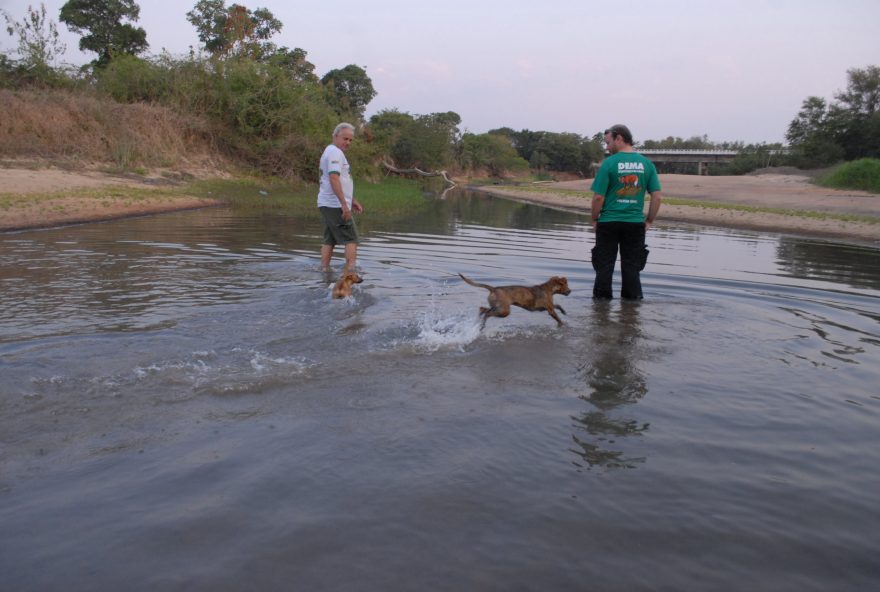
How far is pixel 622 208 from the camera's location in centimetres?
738

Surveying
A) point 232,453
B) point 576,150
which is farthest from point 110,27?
point 576,150

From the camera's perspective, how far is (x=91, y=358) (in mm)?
5012

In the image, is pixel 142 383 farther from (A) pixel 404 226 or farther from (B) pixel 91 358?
(A) pixel 404 226

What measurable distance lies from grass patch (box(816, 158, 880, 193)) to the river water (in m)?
26.7

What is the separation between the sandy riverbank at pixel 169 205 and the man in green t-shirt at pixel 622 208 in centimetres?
1153

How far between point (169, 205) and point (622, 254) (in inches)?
590

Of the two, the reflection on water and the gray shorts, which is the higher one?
the gray shorts

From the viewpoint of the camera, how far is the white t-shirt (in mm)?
8016

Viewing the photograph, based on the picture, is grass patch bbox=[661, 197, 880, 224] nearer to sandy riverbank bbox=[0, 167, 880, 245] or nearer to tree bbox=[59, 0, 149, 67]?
sandy riverbank bbox=[0, 167, 880, 245]

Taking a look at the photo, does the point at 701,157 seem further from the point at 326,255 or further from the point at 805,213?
the point at 326,255

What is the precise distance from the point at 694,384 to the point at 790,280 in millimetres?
6252

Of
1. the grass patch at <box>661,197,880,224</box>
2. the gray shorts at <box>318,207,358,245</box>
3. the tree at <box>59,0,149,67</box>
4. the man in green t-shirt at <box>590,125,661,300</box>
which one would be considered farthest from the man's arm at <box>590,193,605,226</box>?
the tree at <box>59,0,149,67</box>

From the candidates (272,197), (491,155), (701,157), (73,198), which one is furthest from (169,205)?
(701,157)

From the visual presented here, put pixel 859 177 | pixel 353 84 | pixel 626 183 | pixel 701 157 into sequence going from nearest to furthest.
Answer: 1. pixel 626 183
2. pixel 859 177
3. pixel 353 84
4. pixel 701 157
